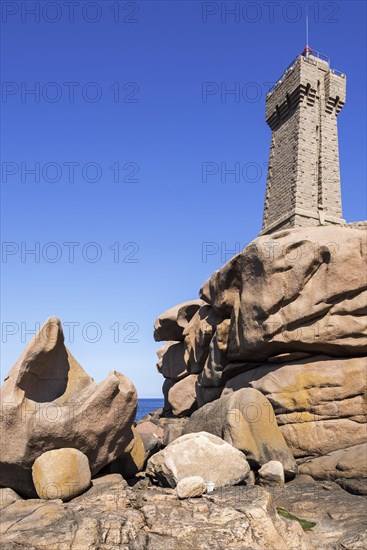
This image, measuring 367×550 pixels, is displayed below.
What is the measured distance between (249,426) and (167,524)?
6.08 meters

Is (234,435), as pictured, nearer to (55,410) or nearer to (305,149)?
(55,410)

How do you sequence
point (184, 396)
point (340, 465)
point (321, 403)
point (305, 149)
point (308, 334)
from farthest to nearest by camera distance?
point (305, 149), point (184, 396), point (308, 334), point (321, 403), point (340, 465)

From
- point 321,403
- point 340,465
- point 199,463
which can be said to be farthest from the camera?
point 321,403

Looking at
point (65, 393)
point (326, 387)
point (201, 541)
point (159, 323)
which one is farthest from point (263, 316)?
point (159, 323)

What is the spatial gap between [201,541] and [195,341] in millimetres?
15839

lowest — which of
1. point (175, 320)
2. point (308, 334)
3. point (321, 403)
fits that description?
point (321, 403)

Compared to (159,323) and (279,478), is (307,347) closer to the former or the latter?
(279,478)

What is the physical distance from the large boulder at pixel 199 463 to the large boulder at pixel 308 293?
17.7 ft

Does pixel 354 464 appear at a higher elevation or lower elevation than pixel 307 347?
lower

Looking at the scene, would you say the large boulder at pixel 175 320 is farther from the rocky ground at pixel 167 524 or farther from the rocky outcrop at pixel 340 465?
the rocky ground at pixel 167 524

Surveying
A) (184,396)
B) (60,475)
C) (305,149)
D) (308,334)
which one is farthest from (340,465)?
(305,149)

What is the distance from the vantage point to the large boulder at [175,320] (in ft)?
81.3

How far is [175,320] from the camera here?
25.0 metres

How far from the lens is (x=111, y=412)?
10.1 meters
